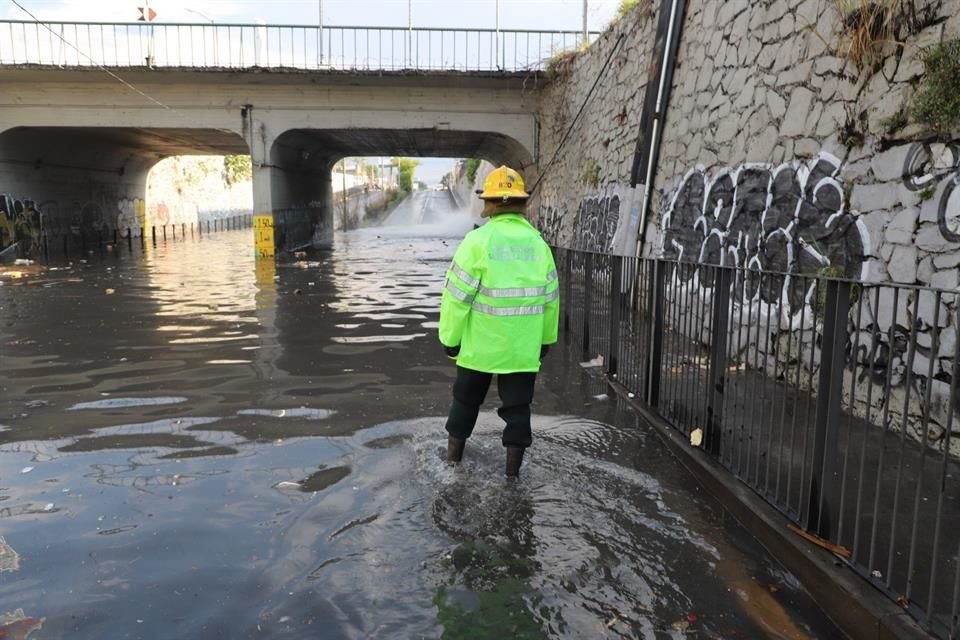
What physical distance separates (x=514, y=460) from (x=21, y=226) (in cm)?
Answer: 2320

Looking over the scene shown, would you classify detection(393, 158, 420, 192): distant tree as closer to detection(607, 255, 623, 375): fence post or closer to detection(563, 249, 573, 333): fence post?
detection(563, 249, 573, 333): fence post

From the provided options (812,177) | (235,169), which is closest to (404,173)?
(235,169)

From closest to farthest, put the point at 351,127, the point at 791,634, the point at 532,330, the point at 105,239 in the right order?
the point at 791,634, the point at 532,330, the point at 351,127, the point at 105,239

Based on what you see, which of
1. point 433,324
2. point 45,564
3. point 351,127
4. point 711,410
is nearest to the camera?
point 45,564

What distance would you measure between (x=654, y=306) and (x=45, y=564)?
4.33 metres

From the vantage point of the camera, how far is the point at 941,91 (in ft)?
15.8

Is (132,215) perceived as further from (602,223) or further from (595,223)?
(602,223)

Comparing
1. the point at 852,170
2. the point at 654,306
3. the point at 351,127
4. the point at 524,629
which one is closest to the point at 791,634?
the point at 524,629

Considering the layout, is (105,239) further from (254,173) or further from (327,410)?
(327,410)

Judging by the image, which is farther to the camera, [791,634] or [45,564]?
[45,564]

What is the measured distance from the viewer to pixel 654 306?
575cm

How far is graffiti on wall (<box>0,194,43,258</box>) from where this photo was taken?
70.4 ft

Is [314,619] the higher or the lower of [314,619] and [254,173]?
the lower

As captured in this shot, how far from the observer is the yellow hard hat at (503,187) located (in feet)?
14.2
